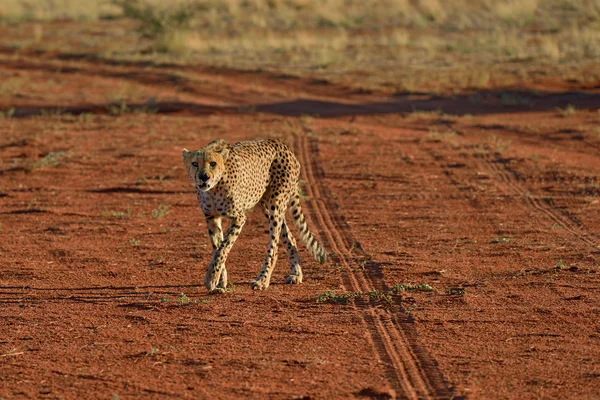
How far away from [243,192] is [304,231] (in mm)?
1020

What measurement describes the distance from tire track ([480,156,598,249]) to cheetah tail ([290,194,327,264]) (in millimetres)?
3247

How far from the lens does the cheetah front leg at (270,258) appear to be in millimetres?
9391

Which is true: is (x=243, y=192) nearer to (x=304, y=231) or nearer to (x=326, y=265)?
(x=304, y=231)

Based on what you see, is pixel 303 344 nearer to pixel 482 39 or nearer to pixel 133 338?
pixel 133 338

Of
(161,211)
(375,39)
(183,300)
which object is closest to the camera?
(183,300)

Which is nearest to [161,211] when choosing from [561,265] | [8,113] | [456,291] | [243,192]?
[243,192]

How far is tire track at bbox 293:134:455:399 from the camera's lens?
6.71m

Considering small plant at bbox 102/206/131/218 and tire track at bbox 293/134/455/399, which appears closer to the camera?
tire track at bbox 293/134/455/399

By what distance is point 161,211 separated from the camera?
1342 cm

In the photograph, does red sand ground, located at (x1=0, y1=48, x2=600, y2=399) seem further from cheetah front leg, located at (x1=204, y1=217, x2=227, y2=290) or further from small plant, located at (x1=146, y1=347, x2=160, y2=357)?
cheetah front leg, located at (x1=204, y1=217, x2=227, y2=290)

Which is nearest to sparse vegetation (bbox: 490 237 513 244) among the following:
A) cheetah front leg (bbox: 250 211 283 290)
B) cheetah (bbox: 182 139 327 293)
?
cheetah (bbox: 182 139 327 293)

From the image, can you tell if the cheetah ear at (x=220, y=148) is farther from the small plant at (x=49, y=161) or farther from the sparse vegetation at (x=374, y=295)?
the small plant at (x=49, y=161)

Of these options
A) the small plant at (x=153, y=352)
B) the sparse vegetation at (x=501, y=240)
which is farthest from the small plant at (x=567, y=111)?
the small plant at (x=153, y=352)

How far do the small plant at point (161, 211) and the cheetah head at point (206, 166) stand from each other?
4.51m
